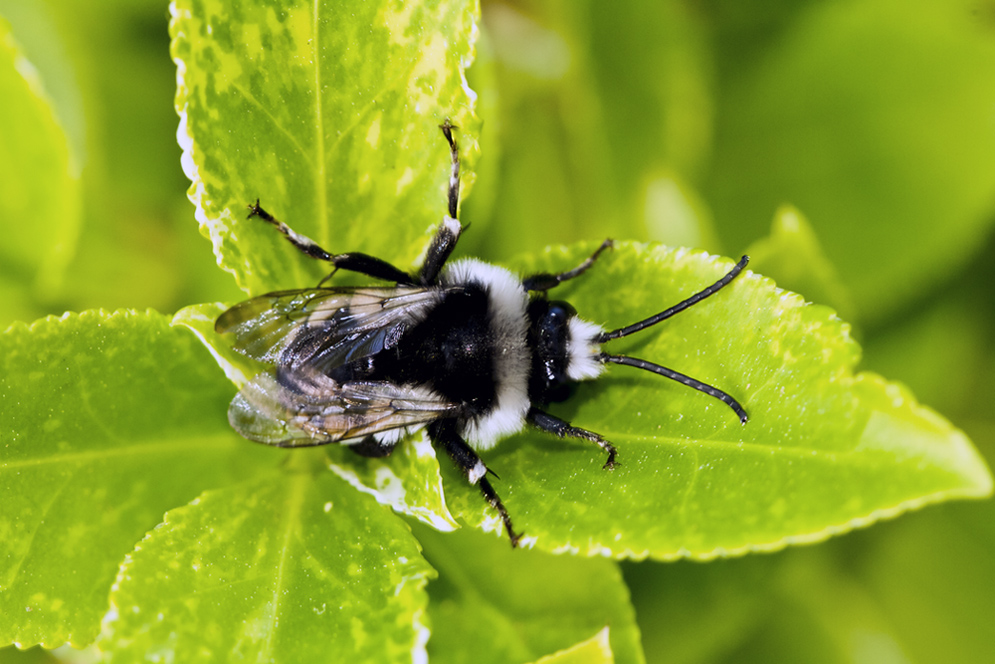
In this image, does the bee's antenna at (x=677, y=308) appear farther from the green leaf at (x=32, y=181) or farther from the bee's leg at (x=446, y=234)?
the green leaf at (x=32, y=181)

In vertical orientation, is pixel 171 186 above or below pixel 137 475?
above

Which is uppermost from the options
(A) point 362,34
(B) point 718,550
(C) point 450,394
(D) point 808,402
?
(A) point 362,34

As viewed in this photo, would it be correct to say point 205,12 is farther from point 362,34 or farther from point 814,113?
point 814,113

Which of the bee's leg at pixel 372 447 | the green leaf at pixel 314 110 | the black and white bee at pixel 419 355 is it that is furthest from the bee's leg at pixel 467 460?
the green leaf at pixel 314 110

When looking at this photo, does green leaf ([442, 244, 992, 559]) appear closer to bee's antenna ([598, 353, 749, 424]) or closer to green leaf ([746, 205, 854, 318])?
bee's antenna ([598, 353, 749, 424])

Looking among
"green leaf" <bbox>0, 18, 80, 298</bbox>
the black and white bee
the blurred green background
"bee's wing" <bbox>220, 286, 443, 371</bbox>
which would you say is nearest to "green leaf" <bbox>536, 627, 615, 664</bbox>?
the black and white bee

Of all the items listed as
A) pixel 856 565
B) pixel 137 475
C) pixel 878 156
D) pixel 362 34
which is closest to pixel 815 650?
pixel 856 565
